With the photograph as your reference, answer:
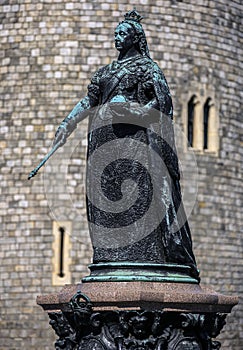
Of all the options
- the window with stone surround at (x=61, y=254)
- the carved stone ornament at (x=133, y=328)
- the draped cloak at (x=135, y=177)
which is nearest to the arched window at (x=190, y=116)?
the window with stone surround at (x=61, y=254)

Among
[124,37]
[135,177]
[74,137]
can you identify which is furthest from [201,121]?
[135,177]

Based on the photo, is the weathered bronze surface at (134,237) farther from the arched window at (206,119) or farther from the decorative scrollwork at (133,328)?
the arched window at (206,119)

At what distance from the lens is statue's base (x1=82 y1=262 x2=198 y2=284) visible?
8.54m

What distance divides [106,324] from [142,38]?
7.40 feet

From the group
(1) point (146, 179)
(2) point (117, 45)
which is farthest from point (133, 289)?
(2) point (117, 45)

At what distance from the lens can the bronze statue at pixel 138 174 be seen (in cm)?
883

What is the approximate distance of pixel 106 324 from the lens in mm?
8516

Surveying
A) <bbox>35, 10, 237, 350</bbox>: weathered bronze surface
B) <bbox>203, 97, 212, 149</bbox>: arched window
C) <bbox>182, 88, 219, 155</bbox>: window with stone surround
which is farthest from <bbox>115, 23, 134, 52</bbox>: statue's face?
<bbox>203, 97, 212, 149</bbox>: arched window

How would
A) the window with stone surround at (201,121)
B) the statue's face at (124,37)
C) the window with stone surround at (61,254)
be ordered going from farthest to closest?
the window with stone surround at (201,121), the window with stone surround at (61,254), the statue's face at (124,37)

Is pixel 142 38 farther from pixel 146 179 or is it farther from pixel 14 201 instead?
pixel 14 201

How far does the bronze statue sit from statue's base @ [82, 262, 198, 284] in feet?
0.26

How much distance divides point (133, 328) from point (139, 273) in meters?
0.42

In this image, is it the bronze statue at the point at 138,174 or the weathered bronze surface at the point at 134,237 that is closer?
the weathered bronze surface at the point at 134,237

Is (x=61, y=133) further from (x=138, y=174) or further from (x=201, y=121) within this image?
(x=201, y=121)
